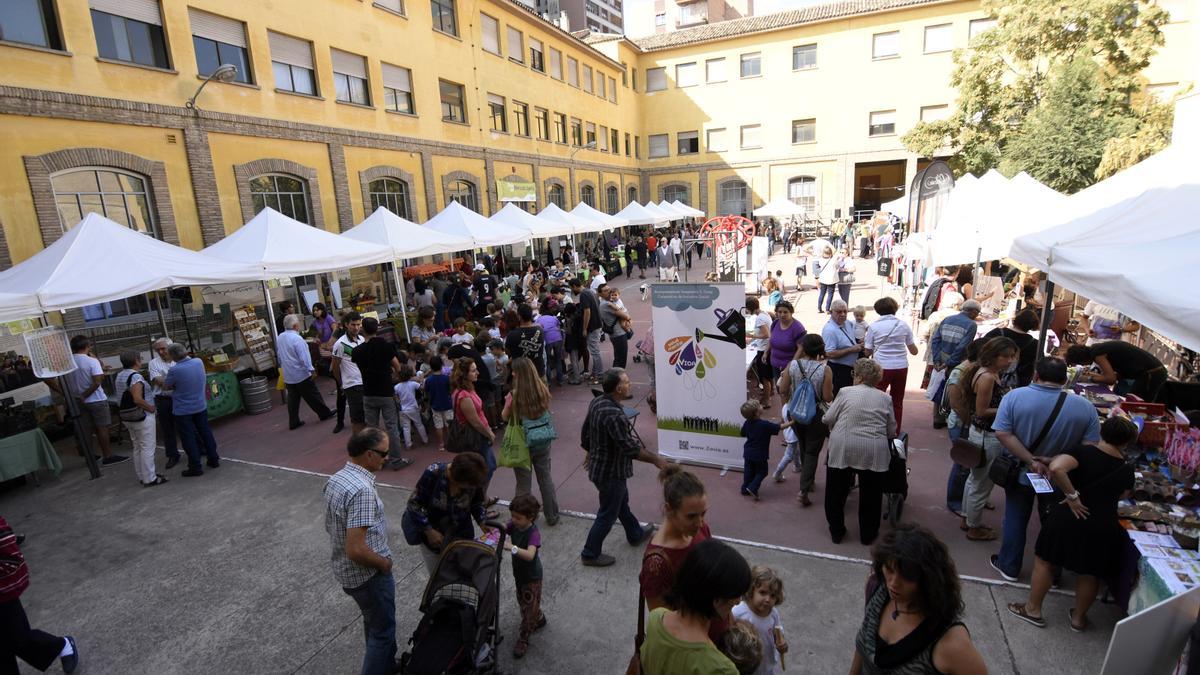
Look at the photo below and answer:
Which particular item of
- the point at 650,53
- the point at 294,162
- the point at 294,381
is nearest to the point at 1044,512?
the point at 294,381

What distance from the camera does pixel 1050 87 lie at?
18.7m

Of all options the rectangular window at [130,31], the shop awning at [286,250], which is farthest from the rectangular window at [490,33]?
the shop awning at [286,250]

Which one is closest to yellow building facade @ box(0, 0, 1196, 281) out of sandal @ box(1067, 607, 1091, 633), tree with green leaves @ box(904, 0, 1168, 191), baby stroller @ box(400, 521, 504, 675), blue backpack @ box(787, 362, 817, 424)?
tree with green leaves @ box(904, 0, 1168, 191)

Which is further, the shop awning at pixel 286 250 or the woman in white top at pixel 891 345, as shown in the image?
the shop awning at pixel 286 250

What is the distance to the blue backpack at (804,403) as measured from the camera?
5.05 metres

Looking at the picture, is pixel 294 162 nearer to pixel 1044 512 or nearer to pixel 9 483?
pixel 9 483

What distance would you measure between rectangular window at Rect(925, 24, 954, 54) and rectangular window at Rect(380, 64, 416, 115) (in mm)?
26577

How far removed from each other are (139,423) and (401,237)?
6.01 meters

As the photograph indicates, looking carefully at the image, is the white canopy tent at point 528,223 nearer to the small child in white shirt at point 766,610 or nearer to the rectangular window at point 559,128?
the rectangular window at point 559,128

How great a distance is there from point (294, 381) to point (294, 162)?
29.5 ft

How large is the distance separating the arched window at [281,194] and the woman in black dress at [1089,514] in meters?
15.3

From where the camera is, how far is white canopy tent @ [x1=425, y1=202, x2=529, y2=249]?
13.6 m

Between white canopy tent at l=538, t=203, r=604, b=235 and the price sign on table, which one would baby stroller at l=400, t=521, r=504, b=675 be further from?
white canopy tent at l=538, t=203, r=604, b=235

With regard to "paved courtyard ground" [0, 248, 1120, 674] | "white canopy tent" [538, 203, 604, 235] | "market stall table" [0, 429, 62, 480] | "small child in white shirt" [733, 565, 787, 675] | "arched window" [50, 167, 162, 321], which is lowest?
"paved courtyard ground" [0, 248, 1120, 674]
